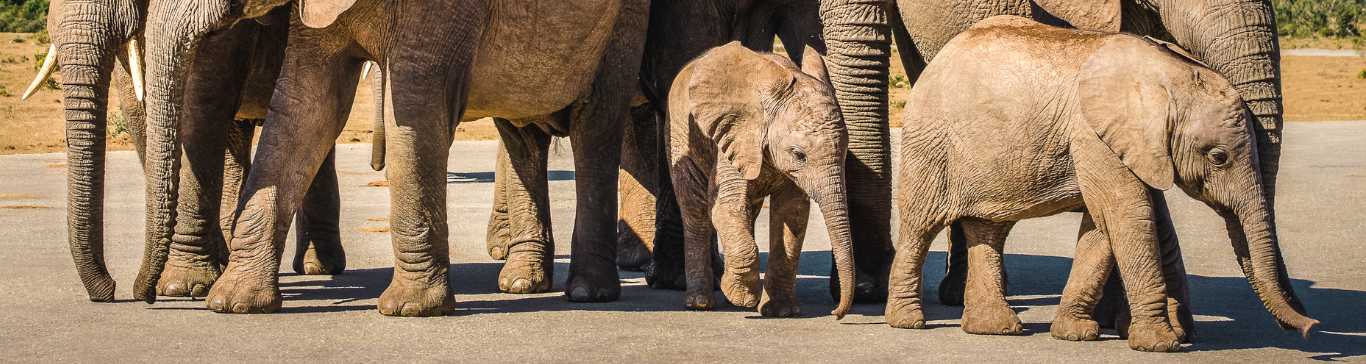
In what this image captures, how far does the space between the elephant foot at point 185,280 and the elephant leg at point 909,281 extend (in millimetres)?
3533

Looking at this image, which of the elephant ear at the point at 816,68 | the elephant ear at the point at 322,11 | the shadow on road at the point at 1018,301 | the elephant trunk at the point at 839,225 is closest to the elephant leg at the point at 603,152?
the shadow on road at the point at 1018,301

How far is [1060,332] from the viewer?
6.32m

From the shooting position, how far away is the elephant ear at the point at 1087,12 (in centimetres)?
699

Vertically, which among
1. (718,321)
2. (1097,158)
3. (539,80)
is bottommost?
(718,321)

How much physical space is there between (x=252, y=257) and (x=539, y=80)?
175 centimetres

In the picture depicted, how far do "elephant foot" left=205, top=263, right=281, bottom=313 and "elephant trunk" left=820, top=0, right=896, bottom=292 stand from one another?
3075 mm

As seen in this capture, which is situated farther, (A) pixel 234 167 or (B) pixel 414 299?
(A) pixel 234 167

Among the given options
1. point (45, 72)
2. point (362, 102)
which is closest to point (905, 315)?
point (45, 72)

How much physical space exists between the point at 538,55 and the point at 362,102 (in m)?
21.5

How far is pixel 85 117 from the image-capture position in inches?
267

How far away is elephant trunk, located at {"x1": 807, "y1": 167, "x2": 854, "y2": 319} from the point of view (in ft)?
20.8

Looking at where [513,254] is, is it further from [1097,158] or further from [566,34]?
[1097,158]

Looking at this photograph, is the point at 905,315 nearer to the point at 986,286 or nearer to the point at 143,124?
the point at 986,286

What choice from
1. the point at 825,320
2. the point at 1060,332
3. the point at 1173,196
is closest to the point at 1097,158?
the point at 1060,332
